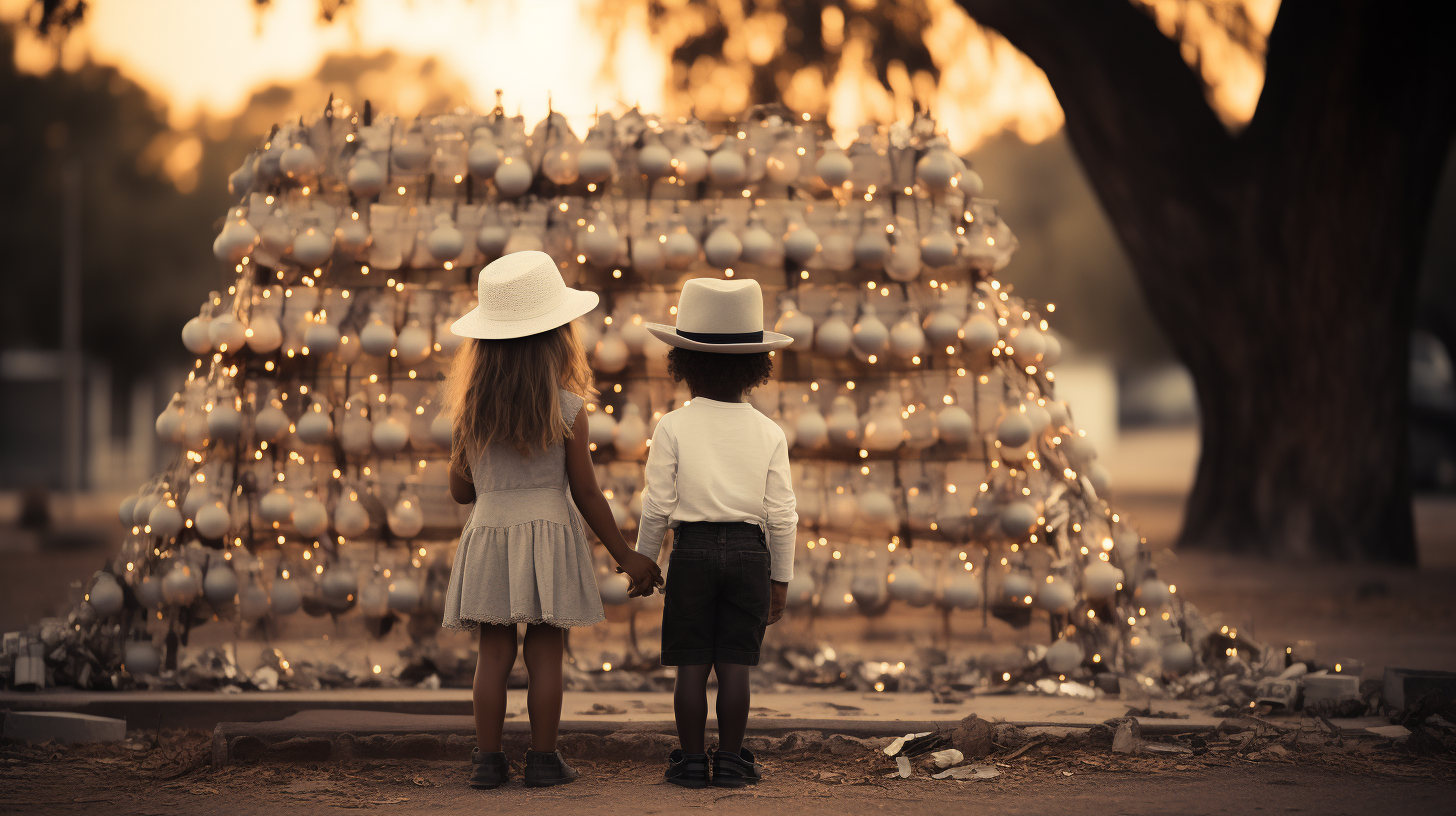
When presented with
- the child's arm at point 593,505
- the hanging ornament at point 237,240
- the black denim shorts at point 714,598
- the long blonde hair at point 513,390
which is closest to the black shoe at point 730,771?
the black denim shorts at point 714,598

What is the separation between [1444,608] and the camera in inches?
360

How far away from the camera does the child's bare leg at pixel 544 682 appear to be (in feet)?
14.3

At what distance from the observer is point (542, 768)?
4.42m

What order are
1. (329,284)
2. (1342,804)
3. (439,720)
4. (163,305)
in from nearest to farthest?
1. (1342,804)
2. (439,720)
3. (329,284)
4. (163,305)

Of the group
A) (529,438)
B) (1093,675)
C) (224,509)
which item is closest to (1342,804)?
(1093,675)

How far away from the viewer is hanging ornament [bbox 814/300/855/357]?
603 centimetres

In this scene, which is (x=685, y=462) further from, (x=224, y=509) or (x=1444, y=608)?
(x=1444, y=608)

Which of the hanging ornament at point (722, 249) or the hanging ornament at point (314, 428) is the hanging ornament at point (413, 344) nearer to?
the hanging ornament at point (314, 428)

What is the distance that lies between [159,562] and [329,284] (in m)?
1.47

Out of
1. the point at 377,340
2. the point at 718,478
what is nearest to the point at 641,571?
the point at 718,478

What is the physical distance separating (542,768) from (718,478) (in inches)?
44.2

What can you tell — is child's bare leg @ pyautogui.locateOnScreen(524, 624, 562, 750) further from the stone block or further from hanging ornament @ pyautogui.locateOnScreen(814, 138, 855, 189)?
hanging ornament @ pyautogui.locateOnScreen(814, 138, 855, 189)

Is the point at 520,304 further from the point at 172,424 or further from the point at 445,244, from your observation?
the point at 172,424

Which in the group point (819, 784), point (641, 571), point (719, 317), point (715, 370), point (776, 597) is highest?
point (719, 317)
